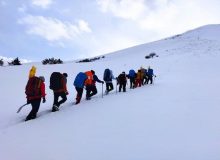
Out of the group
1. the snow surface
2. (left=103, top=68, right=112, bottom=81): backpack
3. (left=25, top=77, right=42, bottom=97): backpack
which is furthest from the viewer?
(left=103, top=68, right=112, bottom=81): backpack

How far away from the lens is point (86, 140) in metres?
7.21

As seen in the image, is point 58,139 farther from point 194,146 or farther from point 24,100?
point 24,100

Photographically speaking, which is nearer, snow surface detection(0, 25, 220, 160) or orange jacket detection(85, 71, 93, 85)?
snow surface detection(0, 25, 220, 160)

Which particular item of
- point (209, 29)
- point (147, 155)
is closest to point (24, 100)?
point (147, 155)

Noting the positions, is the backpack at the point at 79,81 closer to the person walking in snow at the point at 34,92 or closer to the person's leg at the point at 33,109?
the person walking in snow at the point at 34,92

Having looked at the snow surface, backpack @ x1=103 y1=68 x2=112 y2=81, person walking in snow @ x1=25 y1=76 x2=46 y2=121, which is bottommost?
the snow surface

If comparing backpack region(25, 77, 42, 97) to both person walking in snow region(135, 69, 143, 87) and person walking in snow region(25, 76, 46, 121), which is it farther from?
person walking in snow region(135, 69, 143, 87)

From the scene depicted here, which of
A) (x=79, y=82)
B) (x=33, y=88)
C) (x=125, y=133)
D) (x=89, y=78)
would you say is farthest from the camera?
(x=89, y=78)

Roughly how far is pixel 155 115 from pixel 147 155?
3410 millimetres

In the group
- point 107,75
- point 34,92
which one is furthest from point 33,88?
point 107,75

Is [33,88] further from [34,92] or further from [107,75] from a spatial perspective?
[107,75]

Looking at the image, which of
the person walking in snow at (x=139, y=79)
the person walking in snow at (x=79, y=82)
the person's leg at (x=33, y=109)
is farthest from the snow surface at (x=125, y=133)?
the person walking in snow at (x=139, y=79)

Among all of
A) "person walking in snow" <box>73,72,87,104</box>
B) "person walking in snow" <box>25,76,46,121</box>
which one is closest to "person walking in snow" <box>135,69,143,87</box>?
"person walking in snow" <box>73,72,87,104</box>

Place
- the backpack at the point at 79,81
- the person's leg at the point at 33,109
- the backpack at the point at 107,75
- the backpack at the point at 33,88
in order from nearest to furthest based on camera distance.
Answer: the backpack at the point at 33,88
the person's leg at the point at 33,109
the backpack at the point at 79,81
the backpack at the point at 107,75
